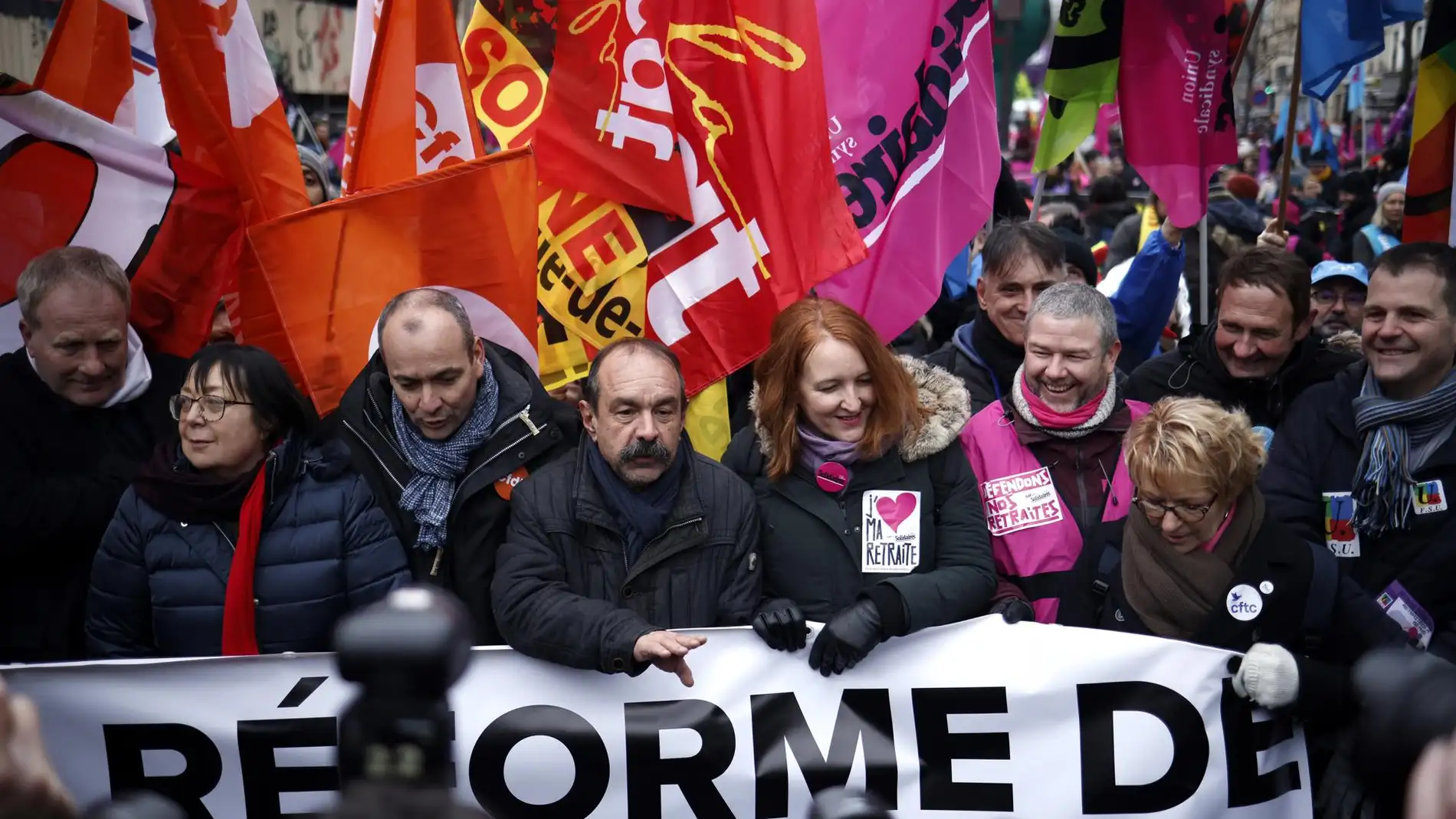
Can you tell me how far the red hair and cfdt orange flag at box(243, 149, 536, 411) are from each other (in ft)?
3.53

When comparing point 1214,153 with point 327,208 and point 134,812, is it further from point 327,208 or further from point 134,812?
point 134,812

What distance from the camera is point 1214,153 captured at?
581 cm

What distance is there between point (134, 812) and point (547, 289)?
3.20 m

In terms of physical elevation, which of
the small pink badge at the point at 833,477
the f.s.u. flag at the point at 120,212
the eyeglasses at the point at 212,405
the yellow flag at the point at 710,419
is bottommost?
the small pink badge at the point at 833,477

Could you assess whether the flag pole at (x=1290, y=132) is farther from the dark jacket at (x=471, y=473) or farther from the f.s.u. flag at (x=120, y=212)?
the f.s.u. flag at (x=120, y=212)

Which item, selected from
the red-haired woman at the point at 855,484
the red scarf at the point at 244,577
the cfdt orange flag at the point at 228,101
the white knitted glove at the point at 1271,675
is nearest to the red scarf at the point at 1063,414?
the red-haired woman at the point at 855,484

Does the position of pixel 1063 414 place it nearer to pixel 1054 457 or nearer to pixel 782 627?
pixel 1054 457

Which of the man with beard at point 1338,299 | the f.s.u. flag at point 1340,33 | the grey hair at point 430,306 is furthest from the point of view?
the man with beard at point 1338,299

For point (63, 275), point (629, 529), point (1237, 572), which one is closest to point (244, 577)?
point (629, 529)

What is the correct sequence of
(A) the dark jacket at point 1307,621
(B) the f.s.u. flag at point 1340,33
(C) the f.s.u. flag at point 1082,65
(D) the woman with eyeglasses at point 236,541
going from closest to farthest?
(A) the dark jacket at point 1307,621
(D) the woman with eyeglasses at point 236,541
(B) the f.s.u. flag at point 1340,33
(C) the f.s.u. flag at point 1082,65

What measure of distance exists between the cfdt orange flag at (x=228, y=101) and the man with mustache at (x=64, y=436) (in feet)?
3.01

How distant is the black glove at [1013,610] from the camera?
11.7 feet

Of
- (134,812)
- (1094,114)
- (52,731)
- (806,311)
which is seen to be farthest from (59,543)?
(1094,114)

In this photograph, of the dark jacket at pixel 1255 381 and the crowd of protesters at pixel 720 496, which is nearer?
the crowd of protesters at pixel 720 496
